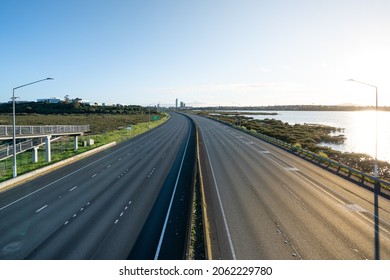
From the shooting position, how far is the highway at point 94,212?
47.7 feet

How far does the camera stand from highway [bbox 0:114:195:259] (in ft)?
47.7

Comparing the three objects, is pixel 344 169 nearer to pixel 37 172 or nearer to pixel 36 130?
pixel 37 172

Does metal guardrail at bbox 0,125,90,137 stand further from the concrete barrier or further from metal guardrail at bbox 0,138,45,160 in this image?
the concrete barrier

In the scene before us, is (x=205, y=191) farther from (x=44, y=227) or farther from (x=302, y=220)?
(x=44, y=227)

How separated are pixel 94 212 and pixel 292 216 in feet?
43.3

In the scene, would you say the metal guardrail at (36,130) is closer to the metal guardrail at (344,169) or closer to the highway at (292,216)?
the highway at (292,216)

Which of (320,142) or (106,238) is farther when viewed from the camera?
(320,142)

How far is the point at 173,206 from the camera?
20.9m

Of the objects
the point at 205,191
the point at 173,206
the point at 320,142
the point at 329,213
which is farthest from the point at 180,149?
the point at 320,142

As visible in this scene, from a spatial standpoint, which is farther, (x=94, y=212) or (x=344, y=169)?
(x=344, y=169)

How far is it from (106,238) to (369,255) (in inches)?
519

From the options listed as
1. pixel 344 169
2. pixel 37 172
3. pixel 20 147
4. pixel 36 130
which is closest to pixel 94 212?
pixel 37 172

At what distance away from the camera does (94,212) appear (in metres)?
19.8

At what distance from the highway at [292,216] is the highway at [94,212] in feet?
8.77
